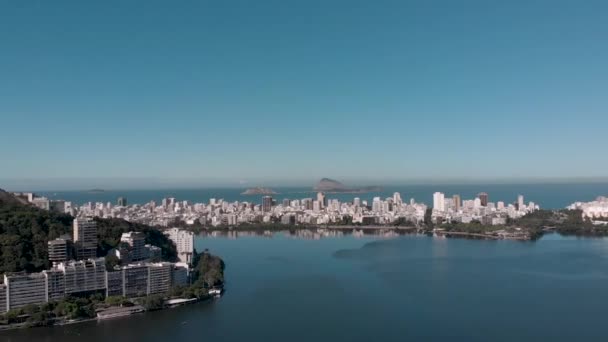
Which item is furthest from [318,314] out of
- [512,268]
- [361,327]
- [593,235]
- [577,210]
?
[577,210]

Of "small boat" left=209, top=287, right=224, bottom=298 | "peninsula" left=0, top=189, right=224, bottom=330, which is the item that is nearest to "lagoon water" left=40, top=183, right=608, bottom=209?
"peninsula" left=0, top=189, right=224, bottom=330

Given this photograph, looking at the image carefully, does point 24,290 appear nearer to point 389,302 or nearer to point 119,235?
point 119,235

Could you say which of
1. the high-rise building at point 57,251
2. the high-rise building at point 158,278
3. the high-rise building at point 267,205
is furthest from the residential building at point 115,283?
the high-rise building at point 267,205

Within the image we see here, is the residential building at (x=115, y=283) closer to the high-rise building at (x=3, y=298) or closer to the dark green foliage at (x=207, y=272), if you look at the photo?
the dark green foliage at (x=207, y=272)

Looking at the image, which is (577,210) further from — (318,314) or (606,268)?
(318,314)

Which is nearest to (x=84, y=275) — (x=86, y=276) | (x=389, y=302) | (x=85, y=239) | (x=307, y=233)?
(x=86, y=276)

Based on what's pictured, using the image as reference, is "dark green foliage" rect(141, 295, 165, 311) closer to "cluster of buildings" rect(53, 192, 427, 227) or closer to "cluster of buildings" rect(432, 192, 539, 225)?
"cluster of buildings" rect(53, 192, 427, 227)
